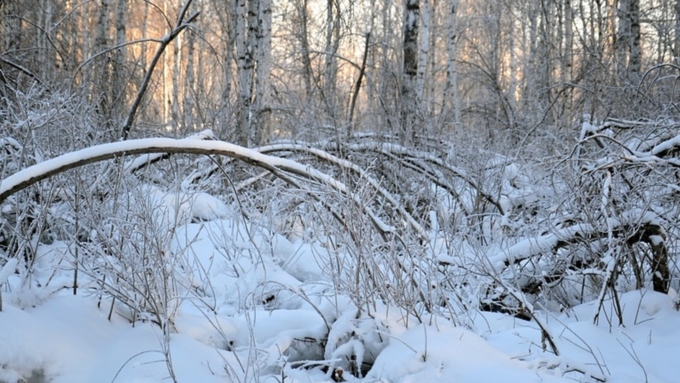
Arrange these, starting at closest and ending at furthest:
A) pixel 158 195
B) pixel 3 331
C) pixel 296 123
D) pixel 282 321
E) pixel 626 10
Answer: pixel 3 331 → pixel 282 321 → pixel 158 195 → pixel 296 123 → pixel 626 10

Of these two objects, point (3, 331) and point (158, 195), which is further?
point (158, 195)

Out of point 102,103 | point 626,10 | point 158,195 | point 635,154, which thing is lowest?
point 158,195

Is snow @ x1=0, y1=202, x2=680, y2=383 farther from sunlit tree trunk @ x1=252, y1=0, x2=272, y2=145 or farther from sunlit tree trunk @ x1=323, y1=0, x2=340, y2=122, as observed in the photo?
sunlit tree trunk @ x1=252, y1=0, x2=272, y2=145

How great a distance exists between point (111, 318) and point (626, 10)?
10.8 m

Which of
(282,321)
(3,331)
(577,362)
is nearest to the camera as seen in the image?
(3,331)

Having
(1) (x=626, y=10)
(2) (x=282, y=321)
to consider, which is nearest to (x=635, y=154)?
(2) (x=282, y=321)

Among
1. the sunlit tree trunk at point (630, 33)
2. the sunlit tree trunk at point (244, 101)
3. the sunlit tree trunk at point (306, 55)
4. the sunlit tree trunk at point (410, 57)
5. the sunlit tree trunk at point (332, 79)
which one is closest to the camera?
the sunlit tree trunk at point (332, 79)

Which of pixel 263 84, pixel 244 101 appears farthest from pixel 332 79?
pixel 244 101

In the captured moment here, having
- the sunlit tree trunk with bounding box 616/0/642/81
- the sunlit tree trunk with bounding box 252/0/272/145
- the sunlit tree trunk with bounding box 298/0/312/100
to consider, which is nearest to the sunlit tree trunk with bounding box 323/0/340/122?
the sunlit tree trunk with bounding box 298/0/312/100

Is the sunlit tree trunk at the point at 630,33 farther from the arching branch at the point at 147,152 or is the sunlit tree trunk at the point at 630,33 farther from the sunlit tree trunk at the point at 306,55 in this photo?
the arching branch at the point at 147,152

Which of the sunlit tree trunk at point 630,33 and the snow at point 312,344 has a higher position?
the sunlit tree trunk at point 630,33

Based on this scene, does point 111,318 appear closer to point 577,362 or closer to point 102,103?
point 577,362

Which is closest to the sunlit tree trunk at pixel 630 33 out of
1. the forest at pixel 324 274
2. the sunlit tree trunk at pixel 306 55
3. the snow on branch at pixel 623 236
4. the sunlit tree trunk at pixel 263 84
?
the sunlit tree trunk at pixel 306 55

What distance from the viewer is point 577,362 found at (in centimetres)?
250
